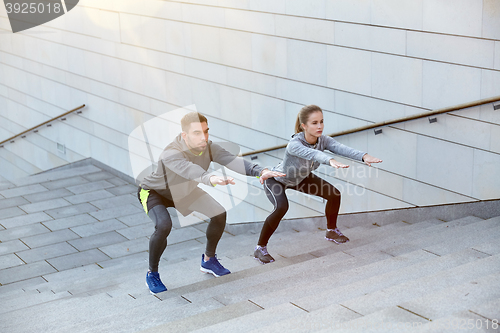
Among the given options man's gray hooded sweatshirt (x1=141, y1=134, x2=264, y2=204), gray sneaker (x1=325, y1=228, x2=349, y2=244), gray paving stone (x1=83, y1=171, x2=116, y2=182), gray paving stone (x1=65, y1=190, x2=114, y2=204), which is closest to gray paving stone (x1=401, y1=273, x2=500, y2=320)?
man's gray hooded sweatshirt (x1=141, y1=134, x2=264, y2=204)

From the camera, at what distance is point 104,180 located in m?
9.03

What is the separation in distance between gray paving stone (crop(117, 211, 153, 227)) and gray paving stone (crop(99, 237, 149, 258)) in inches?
23.8

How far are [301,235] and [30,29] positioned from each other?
7.74 m

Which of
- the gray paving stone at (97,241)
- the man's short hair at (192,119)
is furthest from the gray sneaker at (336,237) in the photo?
the gray paving stone at (97,241)

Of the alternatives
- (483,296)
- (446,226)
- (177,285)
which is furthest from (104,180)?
(483,296)

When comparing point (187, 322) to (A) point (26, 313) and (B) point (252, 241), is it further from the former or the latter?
(B) point (252, 241)

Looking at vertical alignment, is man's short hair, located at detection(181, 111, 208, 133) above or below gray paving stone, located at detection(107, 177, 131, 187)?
above

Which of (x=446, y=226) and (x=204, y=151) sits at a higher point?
(x=204, y=151)

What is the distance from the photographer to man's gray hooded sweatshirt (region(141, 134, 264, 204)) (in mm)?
3927

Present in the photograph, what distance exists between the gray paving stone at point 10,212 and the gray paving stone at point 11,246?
3.11 ft

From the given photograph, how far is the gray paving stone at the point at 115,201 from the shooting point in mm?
7801

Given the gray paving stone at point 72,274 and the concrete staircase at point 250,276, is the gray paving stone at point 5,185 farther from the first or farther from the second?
the gray paving stone at point 72,274

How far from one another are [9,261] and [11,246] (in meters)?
0.46

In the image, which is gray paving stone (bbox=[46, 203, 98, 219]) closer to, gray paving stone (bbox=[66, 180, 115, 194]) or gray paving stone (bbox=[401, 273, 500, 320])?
gray paving stone (bbox=[66, 180, 115, 194])
